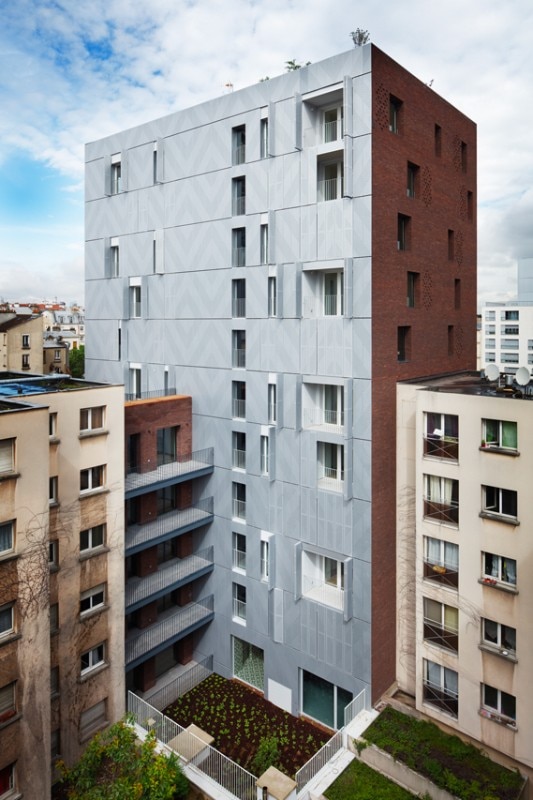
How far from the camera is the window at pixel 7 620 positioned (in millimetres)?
17797

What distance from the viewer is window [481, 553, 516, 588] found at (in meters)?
20.7

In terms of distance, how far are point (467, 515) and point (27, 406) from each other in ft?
54.8

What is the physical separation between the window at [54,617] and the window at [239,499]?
999 cm

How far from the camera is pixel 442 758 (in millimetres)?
20719

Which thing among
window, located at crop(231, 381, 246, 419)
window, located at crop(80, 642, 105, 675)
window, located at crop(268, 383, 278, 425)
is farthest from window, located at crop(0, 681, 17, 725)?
window, located at crop(231, 381, 246, 419)

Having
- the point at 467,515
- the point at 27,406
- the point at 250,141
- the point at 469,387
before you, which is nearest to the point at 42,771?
the point at 27,406

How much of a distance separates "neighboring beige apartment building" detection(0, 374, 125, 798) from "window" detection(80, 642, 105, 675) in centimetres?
6

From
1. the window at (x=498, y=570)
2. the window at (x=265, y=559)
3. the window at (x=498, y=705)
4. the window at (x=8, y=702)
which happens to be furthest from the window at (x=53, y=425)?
the window at (x=498, y=705)

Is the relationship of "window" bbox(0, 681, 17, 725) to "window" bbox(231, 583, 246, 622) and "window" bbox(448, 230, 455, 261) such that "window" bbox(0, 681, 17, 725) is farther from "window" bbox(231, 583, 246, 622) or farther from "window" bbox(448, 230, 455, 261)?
"window" bbox(448, 230, 455, 261)

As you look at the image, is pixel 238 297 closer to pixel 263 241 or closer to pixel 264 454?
pixel 263 241

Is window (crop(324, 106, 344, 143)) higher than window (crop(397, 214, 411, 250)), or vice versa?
window (crop(324, 106, 344, 143))

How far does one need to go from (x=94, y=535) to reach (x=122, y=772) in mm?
8624

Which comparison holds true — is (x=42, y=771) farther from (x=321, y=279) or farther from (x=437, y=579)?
(x=321, y=279)

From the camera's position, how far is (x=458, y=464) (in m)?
21.8
